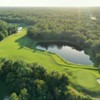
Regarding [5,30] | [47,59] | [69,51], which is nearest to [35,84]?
[47,59]

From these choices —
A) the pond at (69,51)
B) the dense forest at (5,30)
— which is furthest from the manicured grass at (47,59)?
the pond at (69,51)

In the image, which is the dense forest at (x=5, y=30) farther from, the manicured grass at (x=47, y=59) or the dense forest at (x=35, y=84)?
the dense forest at (x=35, y=84)

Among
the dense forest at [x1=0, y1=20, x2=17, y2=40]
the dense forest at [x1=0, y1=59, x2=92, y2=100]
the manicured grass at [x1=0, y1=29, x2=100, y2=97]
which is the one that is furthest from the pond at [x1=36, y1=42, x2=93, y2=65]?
the dense forest at [x1=0, y1=59, x2=92, y2=100]

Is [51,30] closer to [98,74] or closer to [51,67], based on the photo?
[51,67]

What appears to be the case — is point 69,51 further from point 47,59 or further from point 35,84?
point 35,84

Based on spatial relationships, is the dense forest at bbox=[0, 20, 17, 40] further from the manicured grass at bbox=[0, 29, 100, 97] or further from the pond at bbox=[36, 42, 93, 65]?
the pond at bbox=[36, 42, 93, 65]

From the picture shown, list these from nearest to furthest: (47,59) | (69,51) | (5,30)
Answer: (47,59), (69,51), (5,30)

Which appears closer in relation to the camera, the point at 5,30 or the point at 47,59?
the point at 47,59
